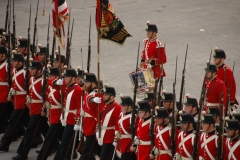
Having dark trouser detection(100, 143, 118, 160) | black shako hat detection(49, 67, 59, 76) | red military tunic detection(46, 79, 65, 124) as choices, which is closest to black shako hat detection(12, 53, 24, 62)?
black shako hat detection(49, 67, 59, 76)

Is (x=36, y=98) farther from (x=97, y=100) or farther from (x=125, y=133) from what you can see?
(x=125, y=133)

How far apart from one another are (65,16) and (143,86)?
234 centimetres

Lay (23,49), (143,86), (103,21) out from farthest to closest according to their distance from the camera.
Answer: (23,49) → (143,86) → (103,21)

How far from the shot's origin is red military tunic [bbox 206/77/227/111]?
15.2m

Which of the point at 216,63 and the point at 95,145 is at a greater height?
the point at 216,63

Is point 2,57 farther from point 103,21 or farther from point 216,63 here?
point 216,63

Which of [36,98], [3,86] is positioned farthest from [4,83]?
[36,98]

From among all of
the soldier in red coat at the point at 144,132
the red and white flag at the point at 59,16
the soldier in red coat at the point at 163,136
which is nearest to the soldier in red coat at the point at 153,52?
the red and white flag at the point at 59,16

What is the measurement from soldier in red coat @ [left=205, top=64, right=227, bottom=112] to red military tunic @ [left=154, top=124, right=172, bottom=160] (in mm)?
1843

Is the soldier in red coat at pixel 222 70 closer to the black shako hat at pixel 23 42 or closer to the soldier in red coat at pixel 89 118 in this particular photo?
the soldier in red coat at pixel 89 118

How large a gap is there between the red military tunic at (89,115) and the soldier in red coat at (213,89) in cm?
214

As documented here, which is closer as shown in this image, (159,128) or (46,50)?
(159,128)

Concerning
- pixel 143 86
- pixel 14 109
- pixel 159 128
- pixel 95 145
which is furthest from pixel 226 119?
pixel 14 109

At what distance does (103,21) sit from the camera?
14.6 meters
